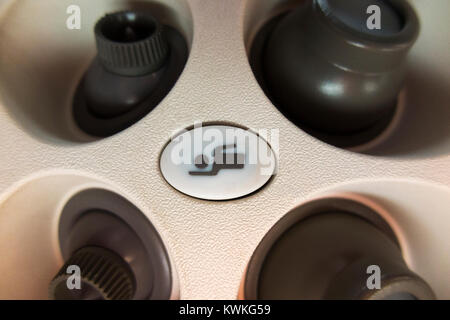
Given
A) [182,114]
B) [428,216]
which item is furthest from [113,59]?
[428,216]

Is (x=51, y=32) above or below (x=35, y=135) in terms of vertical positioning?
above

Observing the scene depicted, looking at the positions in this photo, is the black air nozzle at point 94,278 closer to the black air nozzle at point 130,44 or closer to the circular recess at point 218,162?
the circular recess at point 218,162

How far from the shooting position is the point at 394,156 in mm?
413

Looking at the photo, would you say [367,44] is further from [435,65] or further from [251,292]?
[251,292]

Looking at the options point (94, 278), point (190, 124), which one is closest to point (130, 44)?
point (190, 124)

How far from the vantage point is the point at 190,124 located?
1.28 ft

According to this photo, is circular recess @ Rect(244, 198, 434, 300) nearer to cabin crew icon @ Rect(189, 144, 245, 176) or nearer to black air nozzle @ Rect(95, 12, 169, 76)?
cabin crew icon @ Rect(189, 144, 245, 176)

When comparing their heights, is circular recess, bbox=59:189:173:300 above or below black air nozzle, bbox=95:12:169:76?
below

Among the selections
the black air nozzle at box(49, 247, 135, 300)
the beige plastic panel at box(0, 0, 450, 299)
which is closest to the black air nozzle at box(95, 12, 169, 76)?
the beige plastic panel at box(0, 0, 450, 299)

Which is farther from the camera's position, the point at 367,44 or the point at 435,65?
the point at 435,65

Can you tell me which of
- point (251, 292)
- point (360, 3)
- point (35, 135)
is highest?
point (360, 3)

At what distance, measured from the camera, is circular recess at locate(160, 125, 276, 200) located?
0.37m

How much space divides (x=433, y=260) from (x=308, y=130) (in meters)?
0.20

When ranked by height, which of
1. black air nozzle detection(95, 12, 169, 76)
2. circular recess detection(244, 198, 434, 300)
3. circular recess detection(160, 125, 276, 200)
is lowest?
circular recess detection(244, 198, 434, 300)
